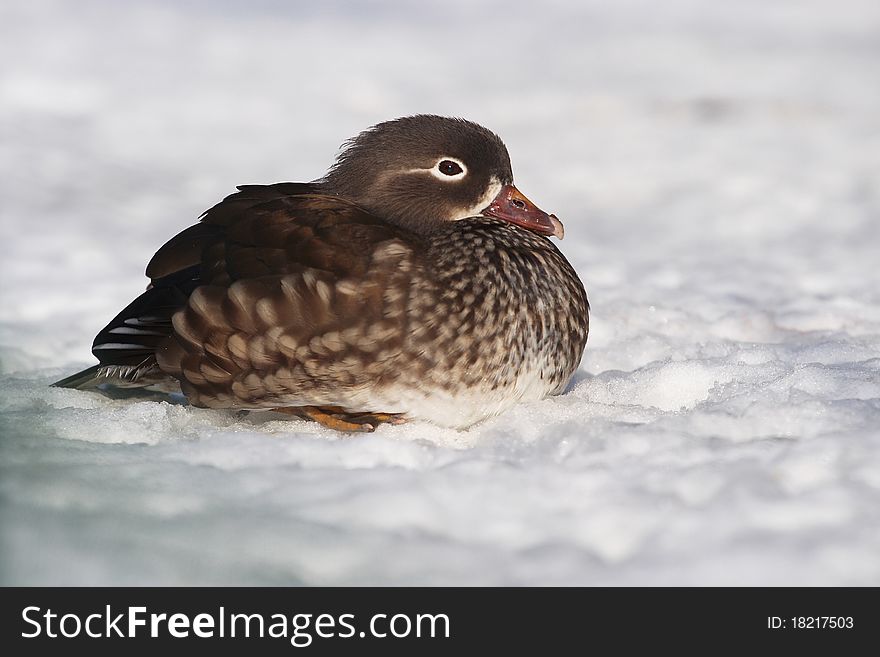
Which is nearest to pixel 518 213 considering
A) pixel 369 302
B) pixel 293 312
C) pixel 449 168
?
pixel 449 168

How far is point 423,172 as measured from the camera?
3584 millimetres

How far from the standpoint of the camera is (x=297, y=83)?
9.25 metres

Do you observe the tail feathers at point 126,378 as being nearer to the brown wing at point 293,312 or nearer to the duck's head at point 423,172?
the brown wing at point 293,312

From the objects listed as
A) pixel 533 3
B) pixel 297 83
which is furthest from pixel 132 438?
pixel 533 3

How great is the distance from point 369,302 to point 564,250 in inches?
122

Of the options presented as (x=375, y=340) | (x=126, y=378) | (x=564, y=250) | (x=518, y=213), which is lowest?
(x=375, y=340)

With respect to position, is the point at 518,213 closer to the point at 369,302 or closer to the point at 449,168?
the point at 449,168

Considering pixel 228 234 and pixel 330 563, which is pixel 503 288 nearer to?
pixel 228 234

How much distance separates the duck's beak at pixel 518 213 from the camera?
12.3 ft

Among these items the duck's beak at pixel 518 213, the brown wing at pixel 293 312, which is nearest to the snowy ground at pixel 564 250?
the brown wing at pixel 293 312

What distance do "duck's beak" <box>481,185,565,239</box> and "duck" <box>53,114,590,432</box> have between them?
5cm

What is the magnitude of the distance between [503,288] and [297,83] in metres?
6.35

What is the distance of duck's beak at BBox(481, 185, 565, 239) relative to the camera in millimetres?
3742

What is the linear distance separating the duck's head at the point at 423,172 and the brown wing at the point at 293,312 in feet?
0.71
